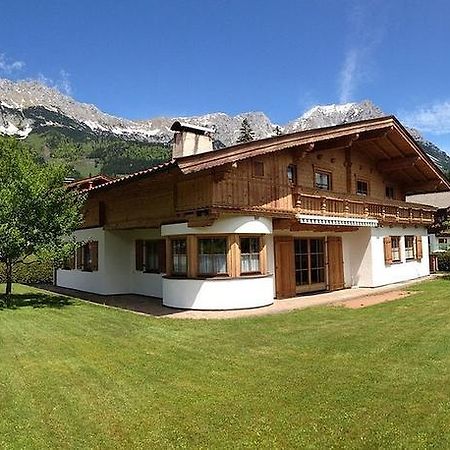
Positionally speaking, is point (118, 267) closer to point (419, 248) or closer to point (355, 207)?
point (355, 207)

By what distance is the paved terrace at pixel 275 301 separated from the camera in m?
14.0

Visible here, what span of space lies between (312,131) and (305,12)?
516 cm

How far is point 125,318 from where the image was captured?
43.8 feet

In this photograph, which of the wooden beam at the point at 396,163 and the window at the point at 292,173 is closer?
the window at the point at 292,173

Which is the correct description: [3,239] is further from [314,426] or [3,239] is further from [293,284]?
[314,426]

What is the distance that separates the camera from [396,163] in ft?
76.2

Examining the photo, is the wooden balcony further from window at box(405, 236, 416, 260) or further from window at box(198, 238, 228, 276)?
window at box(198, 238, 228, 276)

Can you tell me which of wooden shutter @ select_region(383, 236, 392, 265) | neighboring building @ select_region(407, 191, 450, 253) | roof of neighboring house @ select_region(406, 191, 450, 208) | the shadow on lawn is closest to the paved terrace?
wooden shutter @ select_region(383, 236, 392, 265)

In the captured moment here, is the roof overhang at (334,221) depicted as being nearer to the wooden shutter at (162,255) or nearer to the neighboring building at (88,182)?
the wooden shutter at (162,255)

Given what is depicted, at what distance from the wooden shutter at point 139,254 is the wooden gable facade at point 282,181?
1.51 m

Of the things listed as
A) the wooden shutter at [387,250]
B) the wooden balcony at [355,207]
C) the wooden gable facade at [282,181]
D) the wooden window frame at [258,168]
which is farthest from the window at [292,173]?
the wooden shutter at [387,250]

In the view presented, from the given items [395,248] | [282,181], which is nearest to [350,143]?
[282,181]

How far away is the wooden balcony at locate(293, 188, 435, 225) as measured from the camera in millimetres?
17161

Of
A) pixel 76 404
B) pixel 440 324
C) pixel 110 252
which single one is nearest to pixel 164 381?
pixel 76 404
